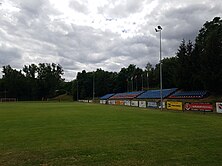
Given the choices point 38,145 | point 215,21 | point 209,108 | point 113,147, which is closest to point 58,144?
point 38,145

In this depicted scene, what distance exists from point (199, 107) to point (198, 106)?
1.08 ft

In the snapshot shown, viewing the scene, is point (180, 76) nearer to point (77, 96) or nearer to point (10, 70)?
point (77, 96)

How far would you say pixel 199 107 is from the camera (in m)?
34.0

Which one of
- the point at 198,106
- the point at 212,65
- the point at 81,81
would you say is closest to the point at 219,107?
the point at 198,106

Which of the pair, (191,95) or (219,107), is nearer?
(219,107)

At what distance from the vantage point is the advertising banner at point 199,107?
3200cm

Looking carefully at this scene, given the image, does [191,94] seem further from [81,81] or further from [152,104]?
[81,81]

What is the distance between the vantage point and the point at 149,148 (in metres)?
9.85

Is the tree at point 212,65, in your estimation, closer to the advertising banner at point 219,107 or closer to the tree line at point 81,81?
the advertising banner at point 219,107

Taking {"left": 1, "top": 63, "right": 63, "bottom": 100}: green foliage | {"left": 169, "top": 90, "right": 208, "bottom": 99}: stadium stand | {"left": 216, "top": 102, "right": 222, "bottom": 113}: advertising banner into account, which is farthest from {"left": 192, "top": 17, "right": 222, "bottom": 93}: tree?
{"left": 1, "top": 63, "right": 63, "bottom": 100}: green foliage

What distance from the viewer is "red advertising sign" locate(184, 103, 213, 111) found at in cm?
3207

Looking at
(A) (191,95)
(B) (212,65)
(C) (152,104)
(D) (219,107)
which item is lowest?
(C) (152,104)

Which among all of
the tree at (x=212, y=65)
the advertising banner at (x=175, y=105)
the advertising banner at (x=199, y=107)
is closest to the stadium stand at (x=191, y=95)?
the tree at (x=212, y=65)

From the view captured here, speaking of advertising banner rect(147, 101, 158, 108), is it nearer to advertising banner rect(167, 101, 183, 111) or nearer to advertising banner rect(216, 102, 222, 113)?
advertising banner rect(167, 101, 183, 111)
